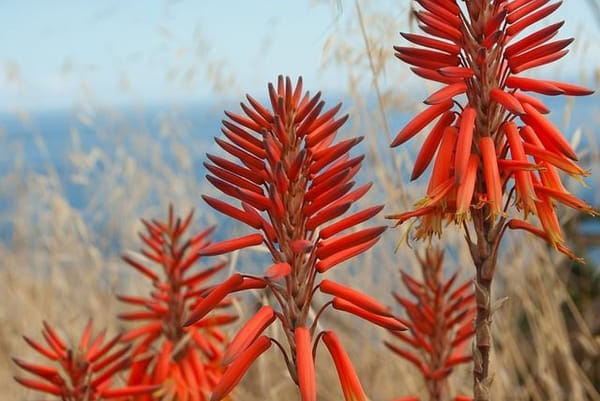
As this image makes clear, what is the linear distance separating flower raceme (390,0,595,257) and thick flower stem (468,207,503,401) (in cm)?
3

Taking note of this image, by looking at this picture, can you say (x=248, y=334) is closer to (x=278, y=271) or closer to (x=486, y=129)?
(x=278, y=271)

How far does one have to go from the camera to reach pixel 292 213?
0.95 m

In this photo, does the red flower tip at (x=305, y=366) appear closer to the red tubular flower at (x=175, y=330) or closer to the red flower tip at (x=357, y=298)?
the red flower tip at (x=357, y=298)

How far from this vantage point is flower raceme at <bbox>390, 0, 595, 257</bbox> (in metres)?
1.02

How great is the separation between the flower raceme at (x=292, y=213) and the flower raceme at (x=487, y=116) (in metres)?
0.12

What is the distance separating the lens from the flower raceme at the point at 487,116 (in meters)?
1.02

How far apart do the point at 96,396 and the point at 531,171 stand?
2.50 ft

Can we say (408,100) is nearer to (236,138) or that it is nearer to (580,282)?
(580,282)

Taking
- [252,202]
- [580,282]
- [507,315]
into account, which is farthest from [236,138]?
[580,282]

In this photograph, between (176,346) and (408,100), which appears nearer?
(176,346)

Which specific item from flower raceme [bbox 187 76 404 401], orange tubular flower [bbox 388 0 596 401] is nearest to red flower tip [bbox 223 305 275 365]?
flower raceme [bbox 187 76 404 401]

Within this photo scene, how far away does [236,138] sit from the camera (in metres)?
0.96

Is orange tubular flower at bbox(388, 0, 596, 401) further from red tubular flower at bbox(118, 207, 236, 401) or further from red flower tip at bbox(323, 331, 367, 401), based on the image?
red tubular flower at bbox(118, 207, 236, 401)

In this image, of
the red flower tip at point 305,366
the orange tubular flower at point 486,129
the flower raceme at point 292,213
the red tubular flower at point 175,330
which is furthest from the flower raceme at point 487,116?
the red tubular flower at point 175,330
